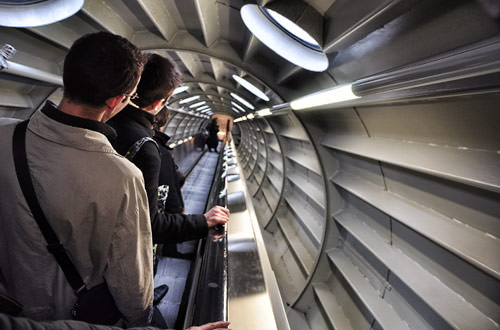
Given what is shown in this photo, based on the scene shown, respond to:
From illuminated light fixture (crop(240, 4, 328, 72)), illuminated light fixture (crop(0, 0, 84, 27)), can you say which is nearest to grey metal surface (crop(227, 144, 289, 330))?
illuminated light fixture (crop(240, 4, 328, 72))

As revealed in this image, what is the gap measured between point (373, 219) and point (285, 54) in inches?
79.2

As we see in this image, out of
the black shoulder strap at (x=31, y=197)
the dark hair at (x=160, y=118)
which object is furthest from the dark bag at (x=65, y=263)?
the dark hair at (x=160, y=118)

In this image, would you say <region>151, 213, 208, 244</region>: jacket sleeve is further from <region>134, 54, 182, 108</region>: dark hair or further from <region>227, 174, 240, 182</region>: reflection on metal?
<region>227, 174, 240, 182</region>: reflection on metal

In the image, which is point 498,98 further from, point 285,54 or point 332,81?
point 285,54

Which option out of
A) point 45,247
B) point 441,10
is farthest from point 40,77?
point 441,10

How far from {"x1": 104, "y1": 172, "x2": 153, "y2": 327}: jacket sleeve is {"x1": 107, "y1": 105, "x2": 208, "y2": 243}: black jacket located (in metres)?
0.29

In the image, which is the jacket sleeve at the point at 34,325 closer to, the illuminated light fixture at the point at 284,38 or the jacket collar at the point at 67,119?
the jacket collar at the point at 67,119

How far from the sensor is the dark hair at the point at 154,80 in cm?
138

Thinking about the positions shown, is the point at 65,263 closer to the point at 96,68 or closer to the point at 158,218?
the point at 158,218

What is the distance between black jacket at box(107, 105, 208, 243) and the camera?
1.18m

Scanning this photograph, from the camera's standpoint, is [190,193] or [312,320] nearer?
[312,320]

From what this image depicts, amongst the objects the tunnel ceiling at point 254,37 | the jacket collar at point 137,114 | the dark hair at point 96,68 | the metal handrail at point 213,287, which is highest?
the tunnel ceiling at point 254,37

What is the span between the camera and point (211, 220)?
1380 millimetres

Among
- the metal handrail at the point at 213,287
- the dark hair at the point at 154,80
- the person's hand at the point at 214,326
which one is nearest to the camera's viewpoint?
the person's hand at the point at 214,326
